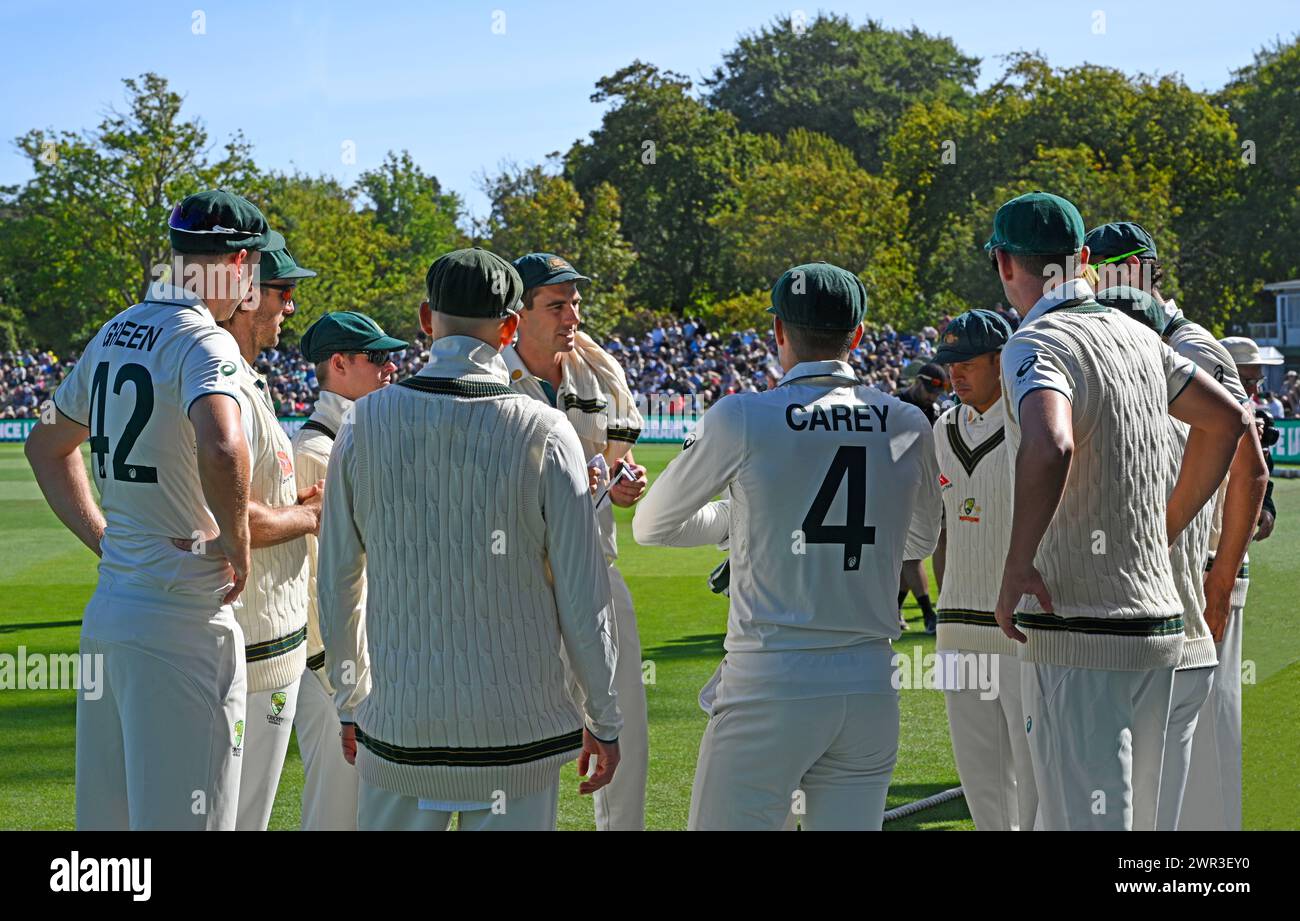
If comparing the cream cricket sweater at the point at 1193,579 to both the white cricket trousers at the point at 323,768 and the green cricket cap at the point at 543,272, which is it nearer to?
the green cricket cap at the point at 543,272

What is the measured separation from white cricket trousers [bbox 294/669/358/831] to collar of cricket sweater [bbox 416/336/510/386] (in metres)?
2.02

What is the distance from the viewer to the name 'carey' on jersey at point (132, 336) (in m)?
4.24

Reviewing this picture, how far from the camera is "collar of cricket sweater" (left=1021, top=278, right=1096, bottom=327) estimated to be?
4359 mm

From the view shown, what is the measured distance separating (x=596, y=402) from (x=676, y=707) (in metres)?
3.98

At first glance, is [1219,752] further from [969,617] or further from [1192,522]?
[1192,522]

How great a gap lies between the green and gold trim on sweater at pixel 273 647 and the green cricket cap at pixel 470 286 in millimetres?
1496

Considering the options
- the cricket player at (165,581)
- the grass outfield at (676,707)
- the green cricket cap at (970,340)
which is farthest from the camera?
the grass outfield at (676,707)

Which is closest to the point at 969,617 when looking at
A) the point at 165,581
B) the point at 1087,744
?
the point at 1087,744

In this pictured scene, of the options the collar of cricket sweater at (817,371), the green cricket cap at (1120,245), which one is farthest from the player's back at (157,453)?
the green cricket cap at (1120,245)

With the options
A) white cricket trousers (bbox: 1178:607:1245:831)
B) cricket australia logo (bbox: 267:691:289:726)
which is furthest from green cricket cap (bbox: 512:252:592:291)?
white cricket trousers (bbox: 1178:607:1245:831)

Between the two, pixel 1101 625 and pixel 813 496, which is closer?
pixel 813 496

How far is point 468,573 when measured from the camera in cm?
364
